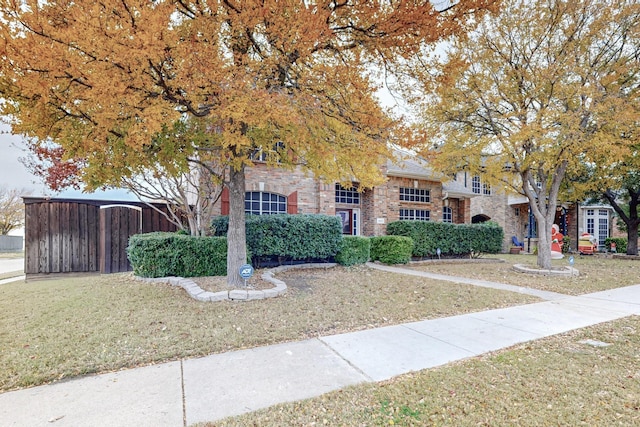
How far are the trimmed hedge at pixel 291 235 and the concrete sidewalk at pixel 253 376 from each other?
5228mm

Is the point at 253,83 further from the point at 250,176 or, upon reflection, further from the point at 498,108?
the point at 498,108

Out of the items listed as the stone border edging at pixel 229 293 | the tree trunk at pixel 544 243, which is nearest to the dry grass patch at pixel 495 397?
the stone border edging at pixel 229 293

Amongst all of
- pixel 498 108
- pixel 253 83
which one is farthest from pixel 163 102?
pixel 498 108

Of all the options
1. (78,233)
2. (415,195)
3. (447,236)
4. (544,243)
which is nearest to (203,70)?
(78,233)

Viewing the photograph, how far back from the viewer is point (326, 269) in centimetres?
1028

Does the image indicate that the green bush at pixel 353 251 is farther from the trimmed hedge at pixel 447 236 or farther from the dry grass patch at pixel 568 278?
the trimmed hedge at pixel 447 236

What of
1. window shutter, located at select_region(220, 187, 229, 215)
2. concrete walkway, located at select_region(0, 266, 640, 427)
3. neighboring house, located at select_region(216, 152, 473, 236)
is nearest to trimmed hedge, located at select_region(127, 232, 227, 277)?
window shutter, located at select_region(220, 187, 229, 215)

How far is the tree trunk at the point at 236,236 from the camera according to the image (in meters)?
6.83

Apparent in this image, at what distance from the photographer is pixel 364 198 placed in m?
15.0

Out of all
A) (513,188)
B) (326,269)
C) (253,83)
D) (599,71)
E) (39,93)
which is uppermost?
(599,71)

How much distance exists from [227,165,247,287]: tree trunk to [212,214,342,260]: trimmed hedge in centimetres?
195

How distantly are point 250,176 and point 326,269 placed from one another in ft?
14.1

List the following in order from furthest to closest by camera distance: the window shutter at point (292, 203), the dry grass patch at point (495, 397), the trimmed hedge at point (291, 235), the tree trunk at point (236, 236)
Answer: the window shutter at point (292, 203) < the trimmed hedge at point (291, 235) < the tree trunk at point (236, 236) < the dry grass patch at point (495, 397)

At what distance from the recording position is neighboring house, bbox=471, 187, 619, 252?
21016mm
